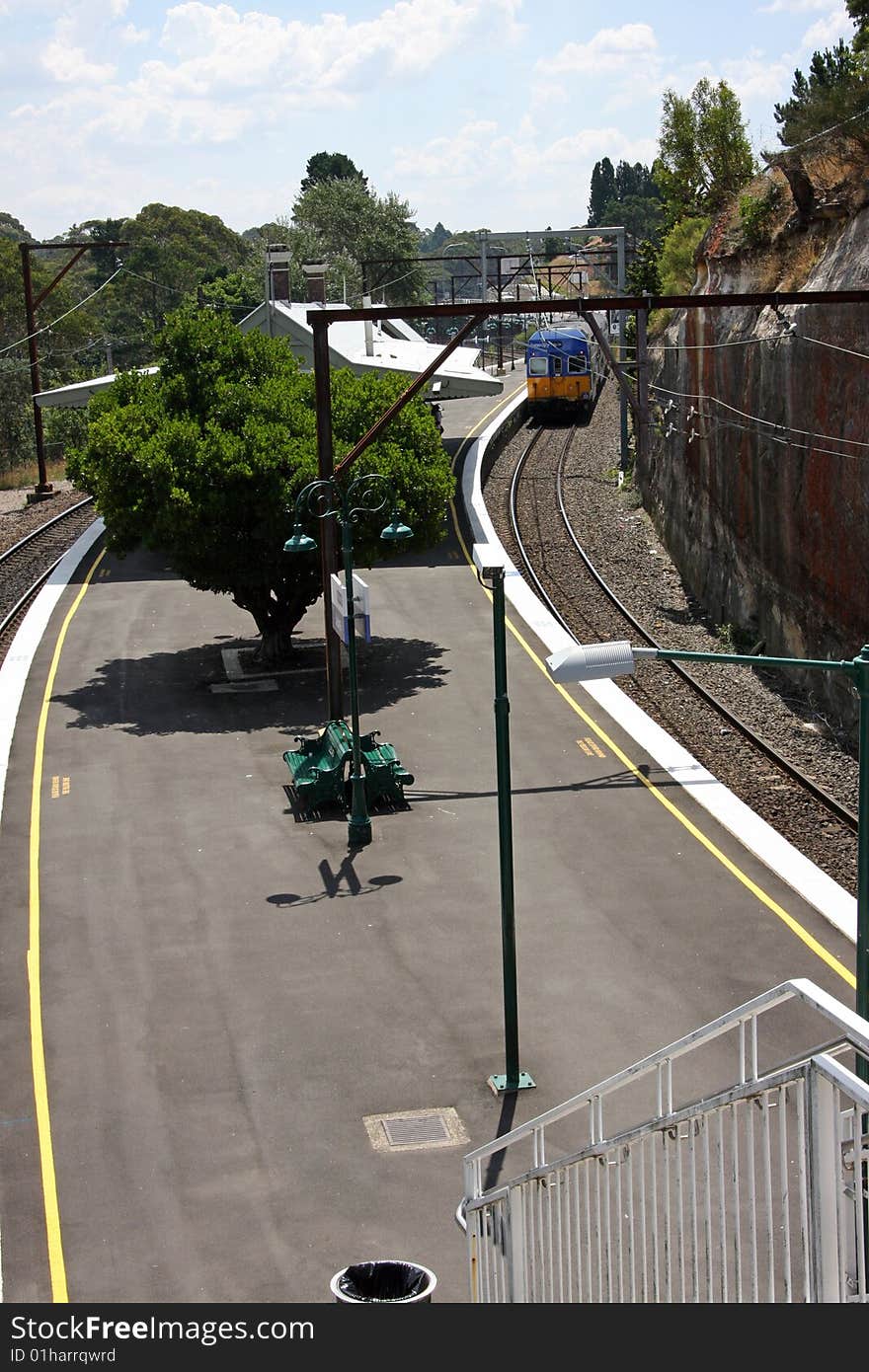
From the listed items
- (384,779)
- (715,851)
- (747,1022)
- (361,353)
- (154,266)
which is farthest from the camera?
(154,266)

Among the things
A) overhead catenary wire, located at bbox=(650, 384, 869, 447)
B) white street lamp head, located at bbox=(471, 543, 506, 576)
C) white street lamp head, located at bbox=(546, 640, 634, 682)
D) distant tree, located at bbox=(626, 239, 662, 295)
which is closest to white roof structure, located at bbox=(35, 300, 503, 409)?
overhead catenary wire, located at bbox=(650, 384, 869, 447)

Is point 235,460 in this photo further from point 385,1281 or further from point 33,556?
point 385,1281

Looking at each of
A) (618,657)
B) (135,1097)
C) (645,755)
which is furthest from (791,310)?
(135,1097)

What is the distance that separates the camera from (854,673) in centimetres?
1000

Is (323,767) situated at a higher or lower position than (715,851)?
higher

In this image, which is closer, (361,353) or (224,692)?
(224,692)

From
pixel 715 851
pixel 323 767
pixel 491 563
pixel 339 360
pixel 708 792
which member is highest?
pixel 339 360

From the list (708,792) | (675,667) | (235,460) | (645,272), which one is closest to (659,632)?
(675,667)

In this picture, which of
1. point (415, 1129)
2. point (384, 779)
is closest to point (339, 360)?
point (384, 779)

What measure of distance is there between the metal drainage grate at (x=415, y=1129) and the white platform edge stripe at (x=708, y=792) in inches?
202

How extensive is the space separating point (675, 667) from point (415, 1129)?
16650 mm

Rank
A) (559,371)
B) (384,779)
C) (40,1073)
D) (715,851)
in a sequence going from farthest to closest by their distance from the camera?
(559,371), (384,779), (715,851), (40,1073)

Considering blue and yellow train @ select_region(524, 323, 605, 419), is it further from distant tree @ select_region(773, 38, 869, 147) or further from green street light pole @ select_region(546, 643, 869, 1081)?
green street light pole @ select_region(546, 643, 869, 1081)

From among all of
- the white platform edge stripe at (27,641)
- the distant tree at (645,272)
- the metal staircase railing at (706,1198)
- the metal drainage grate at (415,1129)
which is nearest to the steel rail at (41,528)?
the white platform edge stripe at (27,641)
